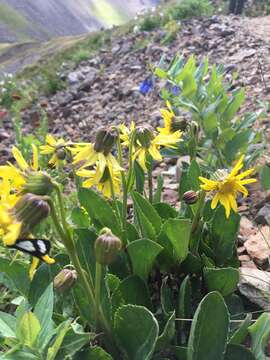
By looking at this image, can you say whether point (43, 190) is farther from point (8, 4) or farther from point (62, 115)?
point (8, 4)

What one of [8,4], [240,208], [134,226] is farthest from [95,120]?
[8,4]

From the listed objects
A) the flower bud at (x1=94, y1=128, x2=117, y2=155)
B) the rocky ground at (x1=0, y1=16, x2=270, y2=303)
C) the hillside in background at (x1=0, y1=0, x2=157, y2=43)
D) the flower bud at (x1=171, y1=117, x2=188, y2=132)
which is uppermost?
the flower bud at (x1=94, y1=128, x2=117, y2=155)

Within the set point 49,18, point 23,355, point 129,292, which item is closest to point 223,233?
point 129,292

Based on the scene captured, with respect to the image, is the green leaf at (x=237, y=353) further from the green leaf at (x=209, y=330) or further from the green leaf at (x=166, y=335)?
the green leaf at (x=166, y=335)

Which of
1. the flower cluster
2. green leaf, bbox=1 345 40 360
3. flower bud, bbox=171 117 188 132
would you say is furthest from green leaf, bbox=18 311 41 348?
flower bud, bbox=171 117 188 132

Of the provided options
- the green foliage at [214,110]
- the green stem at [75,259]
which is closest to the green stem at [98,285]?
the green stem at [75,259]

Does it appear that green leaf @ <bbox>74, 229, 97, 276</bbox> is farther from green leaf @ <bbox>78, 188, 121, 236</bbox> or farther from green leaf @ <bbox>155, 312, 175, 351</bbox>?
green leaf @ <bbox>155, 312, 175, 351</bbox>

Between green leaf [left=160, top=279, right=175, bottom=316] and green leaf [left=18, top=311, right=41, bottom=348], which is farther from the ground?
green leaf [left=18, top=311, right=41, bottom=348]
